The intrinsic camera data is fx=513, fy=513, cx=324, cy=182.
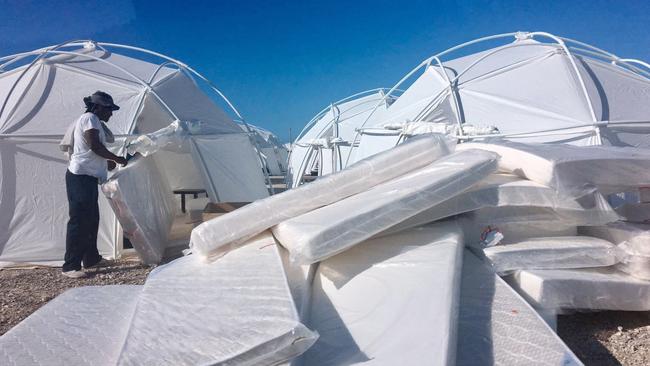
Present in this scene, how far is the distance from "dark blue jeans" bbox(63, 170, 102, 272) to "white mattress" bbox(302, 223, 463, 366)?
3.82 m

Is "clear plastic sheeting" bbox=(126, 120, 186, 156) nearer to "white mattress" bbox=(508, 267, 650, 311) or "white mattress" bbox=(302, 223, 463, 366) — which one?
"white mattress" bbox=(302, 223, 463, 366)

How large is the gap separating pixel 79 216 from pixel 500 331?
16.1ft

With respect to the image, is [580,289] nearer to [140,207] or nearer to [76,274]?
[140,207]

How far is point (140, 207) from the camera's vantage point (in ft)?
21.2

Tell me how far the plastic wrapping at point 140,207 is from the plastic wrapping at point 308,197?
256cm

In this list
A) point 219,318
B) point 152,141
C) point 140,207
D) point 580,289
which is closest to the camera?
point 219,318

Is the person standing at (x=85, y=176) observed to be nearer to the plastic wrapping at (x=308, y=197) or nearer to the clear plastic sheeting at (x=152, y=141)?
the clear plastic sheeting at (x=152, y=141)

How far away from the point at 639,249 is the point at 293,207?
2.49 metres

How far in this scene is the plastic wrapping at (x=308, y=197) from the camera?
12.0ft

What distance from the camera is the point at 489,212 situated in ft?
13.1

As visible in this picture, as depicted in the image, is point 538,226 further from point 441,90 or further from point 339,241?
point 441,90

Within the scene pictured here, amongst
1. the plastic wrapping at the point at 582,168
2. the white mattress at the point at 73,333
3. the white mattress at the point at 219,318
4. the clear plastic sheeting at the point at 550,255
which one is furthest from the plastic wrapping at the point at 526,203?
the white mattress at the point at 73,333

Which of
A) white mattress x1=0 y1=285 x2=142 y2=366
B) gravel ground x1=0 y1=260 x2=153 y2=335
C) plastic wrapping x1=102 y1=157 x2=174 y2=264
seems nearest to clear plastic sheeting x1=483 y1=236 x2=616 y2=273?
white mattress x1=0 y1=285 x2=142 y2=366

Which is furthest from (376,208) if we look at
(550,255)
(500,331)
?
(550,255)
